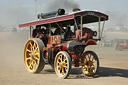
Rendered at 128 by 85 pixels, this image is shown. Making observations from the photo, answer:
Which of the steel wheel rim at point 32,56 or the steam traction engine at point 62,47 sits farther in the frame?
the steel wheel rim at point 32,56

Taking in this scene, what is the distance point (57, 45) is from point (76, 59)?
3.80ft

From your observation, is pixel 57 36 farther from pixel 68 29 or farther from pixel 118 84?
pixel 118 84

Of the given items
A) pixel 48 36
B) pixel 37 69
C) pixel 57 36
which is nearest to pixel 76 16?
pixel 57 36

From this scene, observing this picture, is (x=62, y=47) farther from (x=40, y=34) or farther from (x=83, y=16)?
(x=40, y=34)

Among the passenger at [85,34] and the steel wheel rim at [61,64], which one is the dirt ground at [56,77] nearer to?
the steel wheel rim at [61,64]

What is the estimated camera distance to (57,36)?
33.8ft

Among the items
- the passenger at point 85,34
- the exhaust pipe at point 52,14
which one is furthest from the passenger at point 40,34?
the passenger at point 85,34

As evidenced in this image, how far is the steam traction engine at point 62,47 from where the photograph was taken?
912 centimetres

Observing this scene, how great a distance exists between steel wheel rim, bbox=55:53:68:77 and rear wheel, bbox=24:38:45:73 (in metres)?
1.13

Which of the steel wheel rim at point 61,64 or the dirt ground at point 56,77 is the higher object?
the steel wheel rim at point 61,64

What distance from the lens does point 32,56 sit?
10.8 metres

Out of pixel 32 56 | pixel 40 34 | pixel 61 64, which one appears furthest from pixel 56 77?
pixel 40 34

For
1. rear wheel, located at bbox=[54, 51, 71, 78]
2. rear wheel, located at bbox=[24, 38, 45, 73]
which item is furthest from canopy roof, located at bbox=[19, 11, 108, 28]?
rear wheel, located at bbox=[54, 51, 71, 78]

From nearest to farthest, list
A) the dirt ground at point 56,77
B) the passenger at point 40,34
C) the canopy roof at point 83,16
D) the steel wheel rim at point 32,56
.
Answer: the dirt ground at point 56,77, the canopy roof at point 83,16, the steel wheel rim at point 32,56, the passenger at point 40,34
